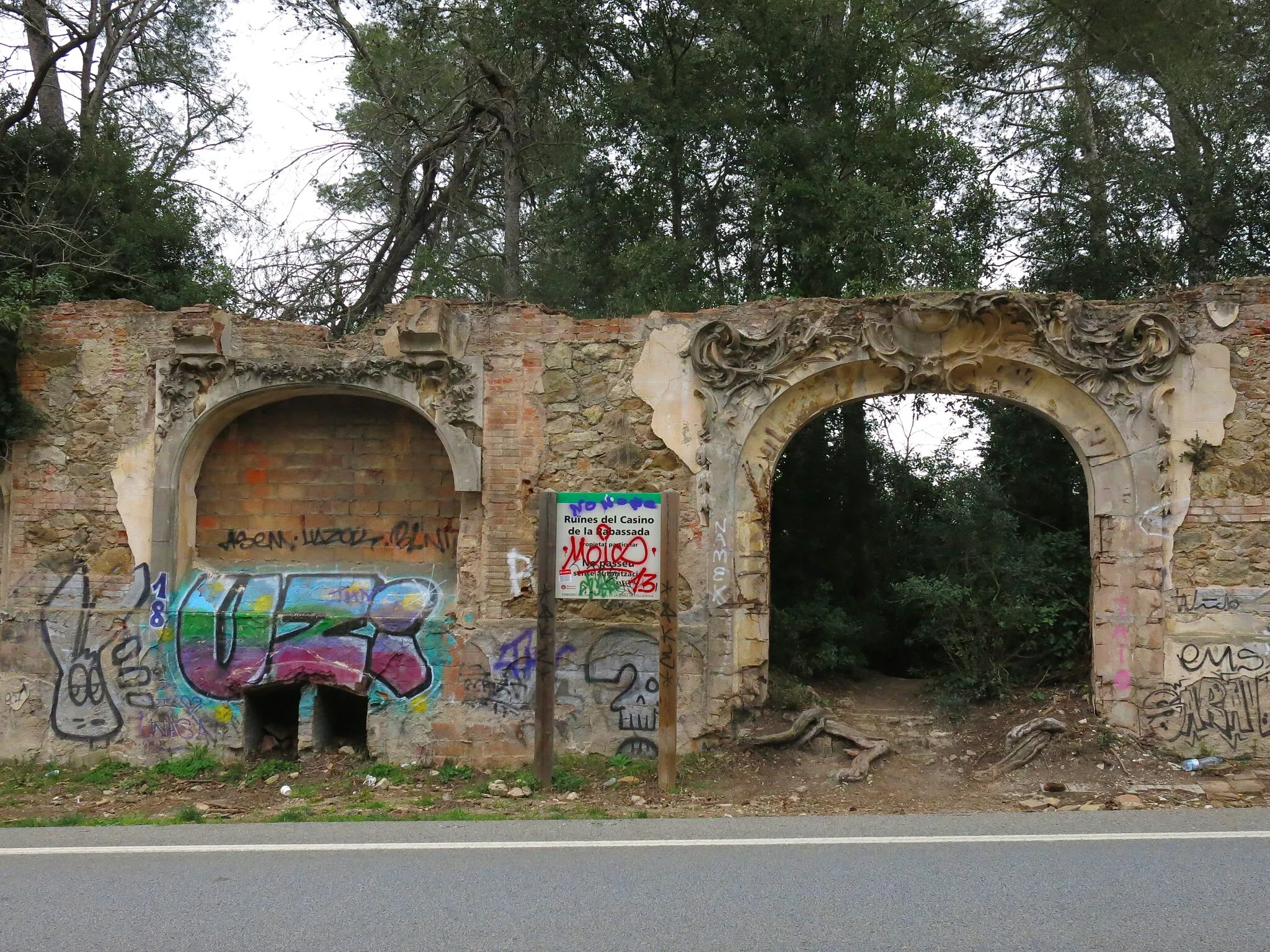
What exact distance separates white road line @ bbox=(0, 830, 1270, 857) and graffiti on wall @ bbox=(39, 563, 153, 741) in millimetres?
3013

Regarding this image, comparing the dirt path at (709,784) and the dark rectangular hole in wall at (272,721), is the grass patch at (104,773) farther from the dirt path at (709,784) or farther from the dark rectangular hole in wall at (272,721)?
the dark rectangular hole in wall at (272,721)

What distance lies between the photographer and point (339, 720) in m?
9.78

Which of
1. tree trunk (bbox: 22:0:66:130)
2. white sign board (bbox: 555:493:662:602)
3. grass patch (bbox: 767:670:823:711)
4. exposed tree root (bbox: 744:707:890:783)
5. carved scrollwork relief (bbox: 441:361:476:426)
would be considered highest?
tree trunk (bbox: 22:0:66:130)

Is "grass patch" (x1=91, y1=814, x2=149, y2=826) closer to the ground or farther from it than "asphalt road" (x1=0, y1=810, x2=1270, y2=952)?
closer to the ground

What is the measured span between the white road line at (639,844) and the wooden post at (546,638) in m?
1.77

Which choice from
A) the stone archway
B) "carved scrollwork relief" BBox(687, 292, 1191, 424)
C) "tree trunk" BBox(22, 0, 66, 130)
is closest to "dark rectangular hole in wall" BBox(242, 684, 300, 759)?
the stone archway

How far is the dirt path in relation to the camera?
7.71 meters

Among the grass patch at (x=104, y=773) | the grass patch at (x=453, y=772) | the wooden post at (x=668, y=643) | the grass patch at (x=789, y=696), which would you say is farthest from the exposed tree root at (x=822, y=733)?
the grass patch at (x=104, y=773)

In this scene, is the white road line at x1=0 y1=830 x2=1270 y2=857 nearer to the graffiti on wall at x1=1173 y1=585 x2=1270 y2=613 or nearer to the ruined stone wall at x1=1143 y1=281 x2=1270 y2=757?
the ruined stone wall at x1=1143 y1=281 x2=1270 y2=757

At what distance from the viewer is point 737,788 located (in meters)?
8.31

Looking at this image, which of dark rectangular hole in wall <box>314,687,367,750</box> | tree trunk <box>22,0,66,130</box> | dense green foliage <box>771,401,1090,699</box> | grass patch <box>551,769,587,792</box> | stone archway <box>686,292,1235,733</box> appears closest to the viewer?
grass patch <box>551,769,587,792</box>

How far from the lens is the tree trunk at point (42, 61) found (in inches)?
598

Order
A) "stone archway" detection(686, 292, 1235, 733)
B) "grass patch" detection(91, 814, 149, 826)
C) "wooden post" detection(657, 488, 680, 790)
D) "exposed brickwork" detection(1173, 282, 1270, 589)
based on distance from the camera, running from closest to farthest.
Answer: "grass patch" detection(91, 814, 149, 826), "wooden post" detection(657, 488, 680, 790), "exposed brickwork" detection(1173, 282, 1270, 589), "stone archway" detection(686, 292, 1235, 733)

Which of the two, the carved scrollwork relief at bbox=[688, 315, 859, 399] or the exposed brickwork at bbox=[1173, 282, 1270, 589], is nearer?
the exposed brickwork at bbox=[1173, 282, 1270, 589]
